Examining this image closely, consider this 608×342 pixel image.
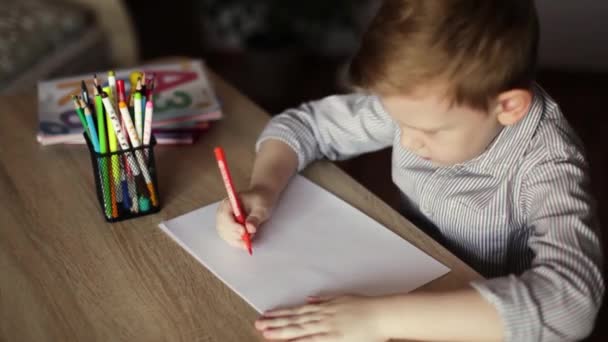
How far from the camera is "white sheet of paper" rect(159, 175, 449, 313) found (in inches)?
33.9

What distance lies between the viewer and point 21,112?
1284mm

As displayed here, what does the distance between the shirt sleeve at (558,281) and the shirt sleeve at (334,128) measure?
34 cm

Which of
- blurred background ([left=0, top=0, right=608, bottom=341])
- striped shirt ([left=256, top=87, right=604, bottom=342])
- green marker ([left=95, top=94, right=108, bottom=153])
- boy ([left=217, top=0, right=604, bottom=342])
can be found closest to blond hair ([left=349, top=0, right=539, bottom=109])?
boy ([left=217, top=0, right=604, bottom=342])

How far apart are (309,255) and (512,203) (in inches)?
11.4

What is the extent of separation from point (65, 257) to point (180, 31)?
2438 millimetres

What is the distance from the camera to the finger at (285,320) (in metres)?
0.79

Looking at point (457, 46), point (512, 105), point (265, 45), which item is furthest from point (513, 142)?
point (265, 45)

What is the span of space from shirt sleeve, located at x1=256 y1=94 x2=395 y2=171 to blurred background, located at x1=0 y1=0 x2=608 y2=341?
917 mm

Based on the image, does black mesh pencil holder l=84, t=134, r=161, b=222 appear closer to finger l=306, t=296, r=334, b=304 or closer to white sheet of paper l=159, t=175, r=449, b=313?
white sheet of paper l=159, t=175, r=449, b=313

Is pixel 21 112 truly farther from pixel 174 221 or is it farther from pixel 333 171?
pixel 333 171

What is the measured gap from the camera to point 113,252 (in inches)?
36.3

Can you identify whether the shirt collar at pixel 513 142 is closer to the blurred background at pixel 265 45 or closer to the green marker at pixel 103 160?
the green marker at pixel 103 160

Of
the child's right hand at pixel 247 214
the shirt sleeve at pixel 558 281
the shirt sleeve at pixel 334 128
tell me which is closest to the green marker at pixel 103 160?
the child's right hand at pixel 247 214

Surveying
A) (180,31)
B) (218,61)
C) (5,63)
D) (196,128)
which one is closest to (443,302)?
(196,128)
